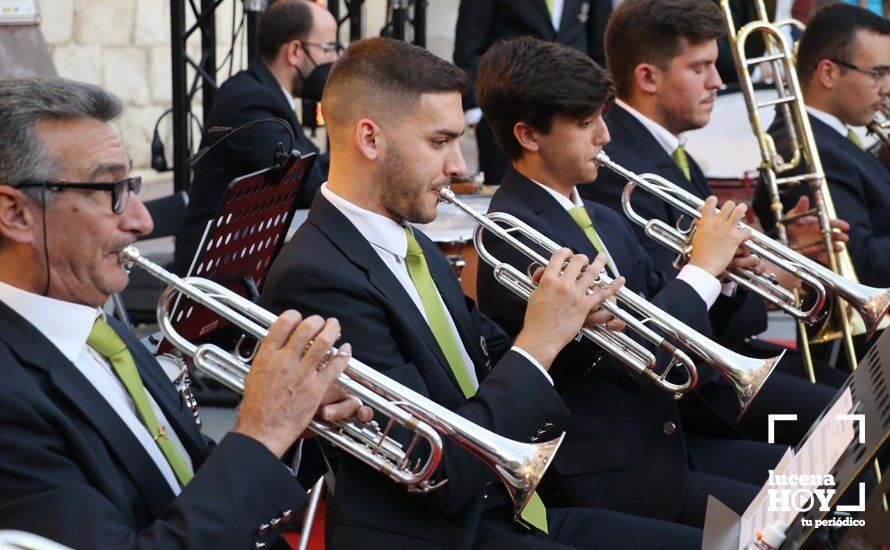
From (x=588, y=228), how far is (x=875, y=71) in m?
1.89

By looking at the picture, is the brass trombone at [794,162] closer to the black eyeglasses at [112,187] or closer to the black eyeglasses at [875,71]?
the black eyeglasses at [875,71]

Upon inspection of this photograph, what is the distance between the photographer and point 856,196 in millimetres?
4137

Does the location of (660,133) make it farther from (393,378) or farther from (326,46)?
(326,46)

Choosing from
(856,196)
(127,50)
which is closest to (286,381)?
(856,196)

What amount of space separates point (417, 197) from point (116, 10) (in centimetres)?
586

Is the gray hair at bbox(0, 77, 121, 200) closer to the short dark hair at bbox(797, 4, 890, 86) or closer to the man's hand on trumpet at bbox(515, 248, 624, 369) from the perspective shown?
the man's hand on trumpet at bbox(515, 248, 624, 369)

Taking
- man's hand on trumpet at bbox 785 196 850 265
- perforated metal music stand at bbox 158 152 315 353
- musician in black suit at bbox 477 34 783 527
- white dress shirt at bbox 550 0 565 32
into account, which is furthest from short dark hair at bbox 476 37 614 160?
white dress shirt at bbox 550 0 565 32

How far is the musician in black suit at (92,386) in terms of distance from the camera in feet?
5.56

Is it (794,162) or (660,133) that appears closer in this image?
(660,133)

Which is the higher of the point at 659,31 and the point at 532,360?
the point at 659,31

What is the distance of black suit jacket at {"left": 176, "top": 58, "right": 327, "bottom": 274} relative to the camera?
4438 mm

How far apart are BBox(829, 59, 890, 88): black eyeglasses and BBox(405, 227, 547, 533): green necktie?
2.48m

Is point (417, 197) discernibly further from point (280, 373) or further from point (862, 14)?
point (862, 14)

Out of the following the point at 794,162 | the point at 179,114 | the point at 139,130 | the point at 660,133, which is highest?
the point at 660,133
